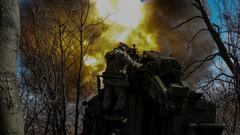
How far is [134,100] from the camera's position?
13.0 metres

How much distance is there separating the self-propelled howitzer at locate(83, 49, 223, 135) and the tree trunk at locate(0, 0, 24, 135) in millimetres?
7846

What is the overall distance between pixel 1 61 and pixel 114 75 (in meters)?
9.36

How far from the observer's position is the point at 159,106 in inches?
476

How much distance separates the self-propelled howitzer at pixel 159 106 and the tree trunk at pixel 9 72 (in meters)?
7.85

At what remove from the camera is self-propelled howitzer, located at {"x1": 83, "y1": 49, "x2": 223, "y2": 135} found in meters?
11.4

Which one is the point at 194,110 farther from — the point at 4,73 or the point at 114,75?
the point at 4,73

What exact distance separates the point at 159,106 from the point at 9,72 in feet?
29.5

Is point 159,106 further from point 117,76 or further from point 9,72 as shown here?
point 9,72

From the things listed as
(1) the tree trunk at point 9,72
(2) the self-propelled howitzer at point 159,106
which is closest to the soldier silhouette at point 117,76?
(2) the self-propelled howitzer at point 159,106

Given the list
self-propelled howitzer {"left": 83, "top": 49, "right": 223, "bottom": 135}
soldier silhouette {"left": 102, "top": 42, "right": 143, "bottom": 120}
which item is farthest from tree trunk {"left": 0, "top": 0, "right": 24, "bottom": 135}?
soldier silhouette {"left": 102, "top": 42, "right": 143, "bottom": 120}

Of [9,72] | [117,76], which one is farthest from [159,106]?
[9,72]

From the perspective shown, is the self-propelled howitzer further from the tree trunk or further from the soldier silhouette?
the tree trunk

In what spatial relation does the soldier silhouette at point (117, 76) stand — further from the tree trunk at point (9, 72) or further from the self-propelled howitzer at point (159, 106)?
the tree trunk at point (9, 72)

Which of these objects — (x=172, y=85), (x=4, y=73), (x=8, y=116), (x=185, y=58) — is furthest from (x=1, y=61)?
(x=185, y=58)
